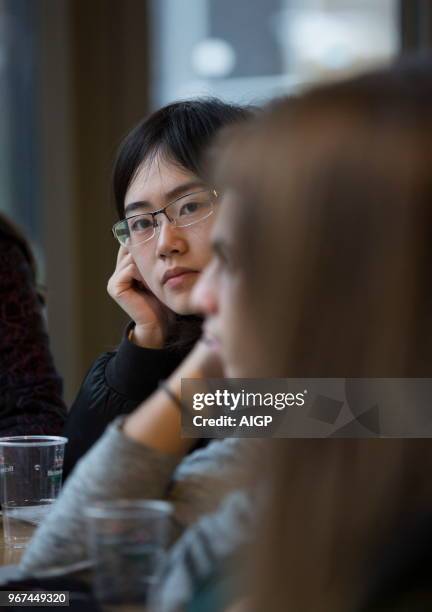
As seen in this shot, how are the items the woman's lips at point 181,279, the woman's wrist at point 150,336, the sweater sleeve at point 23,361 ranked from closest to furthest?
the woman's lips at point 181,279, the woman's wrist at point 150,336, the sweater sleeve at point 23,361

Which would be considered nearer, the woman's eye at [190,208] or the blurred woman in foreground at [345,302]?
the blurred woman in foreground at [345,302]

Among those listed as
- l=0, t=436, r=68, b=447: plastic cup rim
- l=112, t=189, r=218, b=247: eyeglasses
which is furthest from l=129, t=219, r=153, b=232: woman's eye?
l=0, t=436, r=68, b=447: plastic cup rim

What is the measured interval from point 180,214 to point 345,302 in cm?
76

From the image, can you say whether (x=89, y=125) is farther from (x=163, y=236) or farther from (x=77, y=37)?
(x=163, y=236)

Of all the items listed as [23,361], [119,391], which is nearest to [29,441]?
[119,391]

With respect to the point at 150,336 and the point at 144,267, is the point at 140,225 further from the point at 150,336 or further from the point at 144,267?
the point at 150,336

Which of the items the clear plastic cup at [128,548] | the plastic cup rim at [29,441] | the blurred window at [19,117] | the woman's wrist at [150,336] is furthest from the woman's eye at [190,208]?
the blurred window at [19,117]

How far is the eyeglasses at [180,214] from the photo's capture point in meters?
1.34

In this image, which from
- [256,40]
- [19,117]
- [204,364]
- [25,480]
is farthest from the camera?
[19,117]

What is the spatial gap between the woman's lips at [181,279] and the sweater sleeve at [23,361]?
1.63 feet

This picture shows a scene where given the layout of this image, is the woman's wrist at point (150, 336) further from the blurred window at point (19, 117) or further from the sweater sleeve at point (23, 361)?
the blurred window at point (19, 117)

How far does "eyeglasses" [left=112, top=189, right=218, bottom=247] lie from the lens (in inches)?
52.6

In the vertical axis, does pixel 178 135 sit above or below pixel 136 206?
above

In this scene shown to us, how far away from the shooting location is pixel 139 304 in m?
1.46
